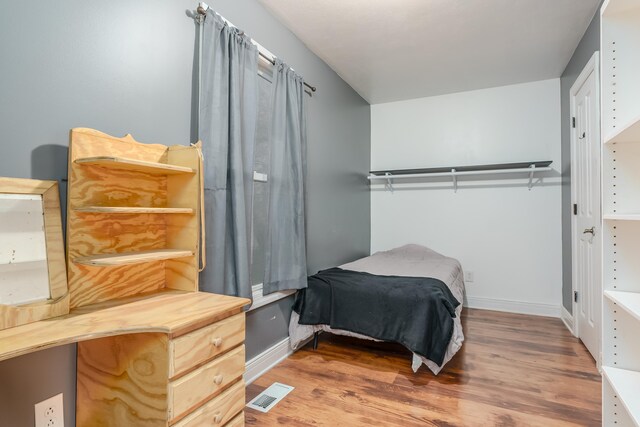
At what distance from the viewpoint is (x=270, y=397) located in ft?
6.70

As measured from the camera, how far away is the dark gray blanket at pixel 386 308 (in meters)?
2.28

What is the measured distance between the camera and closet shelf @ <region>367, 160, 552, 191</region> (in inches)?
140

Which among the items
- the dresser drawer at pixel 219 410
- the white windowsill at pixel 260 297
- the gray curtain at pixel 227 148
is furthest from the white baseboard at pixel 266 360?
the dresser drawer at pixel 219 410

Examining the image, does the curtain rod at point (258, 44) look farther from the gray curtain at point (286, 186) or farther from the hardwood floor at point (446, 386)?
the hardwood floor at point (446, 386)

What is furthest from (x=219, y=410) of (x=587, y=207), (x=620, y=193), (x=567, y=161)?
(x=567, y=161)

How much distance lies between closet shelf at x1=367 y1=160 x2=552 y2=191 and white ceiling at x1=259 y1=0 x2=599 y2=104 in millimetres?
920

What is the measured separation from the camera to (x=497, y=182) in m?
3.93

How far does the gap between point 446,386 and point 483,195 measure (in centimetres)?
248

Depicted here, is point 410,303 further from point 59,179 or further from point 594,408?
point 59,179

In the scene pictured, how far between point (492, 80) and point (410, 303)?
271 centimetres

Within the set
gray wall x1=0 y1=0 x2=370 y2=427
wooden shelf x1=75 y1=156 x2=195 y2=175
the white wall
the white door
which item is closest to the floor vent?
gray wall x1=0 y1=0 x2=370 y2=427

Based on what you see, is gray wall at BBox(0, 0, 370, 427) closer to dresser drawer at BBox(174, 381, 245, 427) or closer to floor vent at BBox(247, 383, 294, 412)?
floor vent at BBox(247, 383, 294, 412)

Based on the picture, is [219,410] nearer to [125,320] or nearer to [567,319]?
[125,320]

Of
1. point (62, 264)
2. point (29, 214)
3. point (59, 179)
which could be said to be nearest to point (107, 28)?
point (59, 179)
